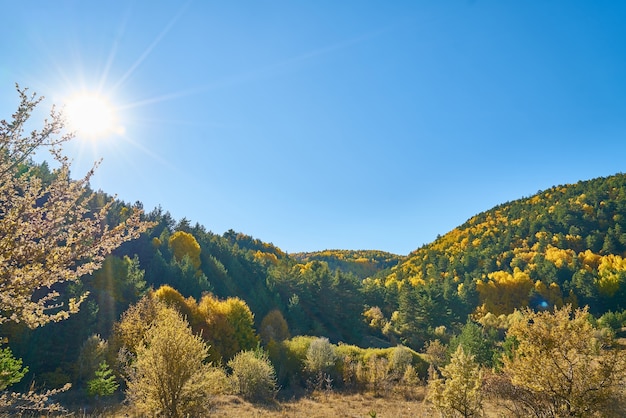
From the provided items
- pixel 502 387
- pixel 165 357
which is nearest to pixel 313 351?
pixel 502 387

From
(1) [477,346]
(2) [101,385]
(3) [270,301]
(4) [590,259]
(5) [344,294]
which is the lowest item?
(1) [477,346]

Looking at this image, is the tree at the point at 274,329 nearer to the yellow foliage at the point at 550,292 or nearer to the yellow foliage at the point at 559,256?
the yellow foliage at the point at 550,292

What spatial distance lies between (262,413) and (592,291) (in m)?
78.3

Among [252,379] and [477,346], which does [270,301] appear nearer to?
[477,346]

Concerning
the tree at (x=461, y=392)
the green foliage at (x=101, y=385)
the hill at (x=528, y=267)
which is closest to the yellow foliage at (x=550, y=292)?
the hill at (x=528, y=267)

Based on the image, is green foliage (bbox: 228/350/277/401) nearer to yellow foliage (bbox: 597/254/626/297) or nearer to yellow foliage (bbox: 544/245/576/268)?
yellow foliage (bbox: 597/254/626/297)

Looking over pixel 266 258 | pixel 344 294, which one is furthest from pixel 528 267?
pixel 266 258

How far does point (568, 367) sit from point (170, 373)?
13.8 m

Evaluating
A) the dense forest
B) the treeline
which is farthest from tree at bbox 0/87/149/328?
the treeline

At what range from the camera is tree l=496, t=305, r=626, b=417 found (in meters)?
11.5

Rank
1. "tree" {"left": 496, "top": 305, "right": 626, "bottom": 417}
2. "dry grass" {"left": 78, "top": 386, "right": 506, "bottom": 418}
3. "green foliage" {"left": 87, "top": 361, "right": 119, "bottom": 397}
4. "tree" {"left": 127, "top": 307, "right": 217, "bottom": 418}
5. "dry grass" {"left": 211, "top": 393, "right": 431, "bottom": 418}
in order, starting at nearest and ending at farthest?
1. "tree" {"left": 496, "top": 305, "right": 626, "bottom": 417}
2. "tree" {"left": 127, "top": 307, "right": 217, "bottom": 418}
3. "dry grass" {"left": 78, "top": 386, "right": 506, "bottom": 418}
4. "dry grass" {"left": 211, "top": 393, "right": 431, "bottom": 418}
5. "green foliage" {"left": 87, "top": 361, "right": 119, "bottom": 397}

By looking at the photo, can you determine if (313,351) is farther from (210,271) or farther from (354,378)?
(210,271)

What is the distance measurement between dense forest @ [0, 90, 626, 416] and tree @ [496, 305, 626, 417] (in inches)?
7.1

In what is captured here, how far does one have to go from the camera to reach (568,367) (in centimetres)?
1186
